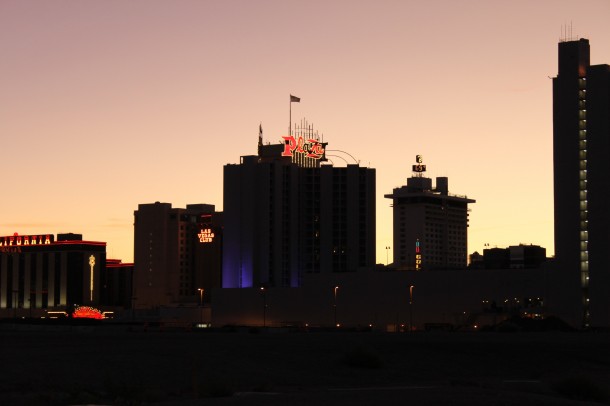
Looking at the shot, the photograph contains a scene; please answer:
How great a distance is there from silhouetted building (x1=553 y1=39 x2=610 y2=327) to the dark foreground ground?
232 feet

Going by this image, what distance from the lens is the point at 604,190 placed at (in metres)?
157

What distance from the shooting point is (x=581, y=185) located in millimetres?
160125

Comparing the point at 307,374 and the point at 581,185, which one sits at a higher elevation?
the point at 581,185

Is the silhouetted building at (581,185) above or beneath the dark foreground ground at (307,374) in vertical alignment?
above

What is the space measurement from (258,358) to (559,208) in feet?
339

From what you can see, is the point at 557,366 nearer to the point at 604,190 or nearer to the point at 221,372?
the point at 221,372

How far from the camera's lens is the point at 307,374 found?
57.8 meters

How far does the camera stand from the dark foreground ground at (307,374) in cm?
3912

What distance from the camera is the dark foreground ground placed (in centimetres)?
3912

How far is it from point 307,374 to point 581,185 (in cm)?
10995

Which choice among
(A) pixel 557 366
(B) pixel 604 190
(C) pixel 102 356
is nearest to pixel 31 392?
(C) pixel 102 356

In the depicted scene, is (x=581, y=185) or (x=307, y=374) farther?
(x=581, y=185)

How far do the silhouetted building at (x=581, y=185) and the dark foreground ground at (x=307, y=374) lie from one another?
7074 centimetres

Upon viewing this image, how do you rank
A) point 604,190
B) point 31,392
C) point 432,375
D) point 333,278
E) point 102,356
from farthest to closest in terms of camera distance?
point 333,278 → point 604,190 → point 102,356 → point 432,375 → point 31,392
